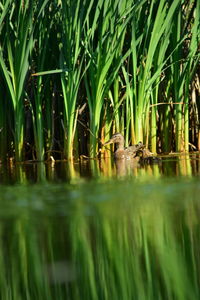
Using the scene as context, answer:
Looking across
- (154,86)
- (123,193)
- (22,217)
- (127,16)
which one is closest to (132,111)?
(154,86)

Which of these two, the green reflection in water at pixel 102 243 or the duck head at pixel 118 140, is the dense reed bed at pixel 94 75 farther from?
the green reflection in water at pixel 102 243

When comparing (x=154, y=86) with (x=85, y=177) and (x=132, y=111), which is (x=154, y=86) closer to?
(x=132, y=111)

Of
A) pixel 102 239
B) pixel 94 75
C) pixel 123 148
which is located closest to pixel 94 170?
pixel 123 148

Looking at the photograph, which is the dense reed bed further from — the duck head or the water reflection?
the water reflection

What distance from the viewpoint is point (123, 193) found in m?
5.97

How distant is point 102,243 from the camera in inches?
166

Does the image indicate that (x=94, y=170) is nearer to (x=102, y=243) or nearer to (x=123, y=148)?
(x=123, y=148)

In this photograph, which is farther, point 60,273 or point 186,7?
point 186,7

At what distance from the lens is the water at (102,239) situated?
137 inches

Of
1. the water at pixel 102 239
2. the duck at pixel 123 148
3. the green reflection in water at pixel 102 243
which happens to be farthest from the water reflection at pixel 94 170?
the green reflection in water at pixel 102 243

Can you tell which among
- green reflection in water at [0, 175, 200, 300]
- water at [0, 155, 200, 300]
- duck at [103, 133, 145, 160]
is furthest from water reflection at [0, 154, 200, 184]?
green reflection in water at [0, 175, 200, 300]

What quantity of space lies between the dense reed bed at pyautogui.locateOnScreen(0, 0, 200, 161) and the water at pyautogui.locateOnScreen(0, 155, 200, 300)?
2.34 metres

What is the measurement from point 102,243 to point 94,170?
3.92 m

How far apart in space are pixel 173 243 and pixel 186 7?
6.51 meters
